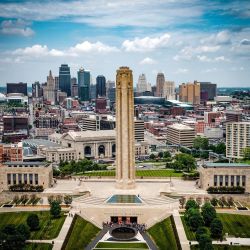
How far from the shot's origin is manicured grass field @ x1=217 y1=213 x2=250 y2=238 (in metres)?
49.4

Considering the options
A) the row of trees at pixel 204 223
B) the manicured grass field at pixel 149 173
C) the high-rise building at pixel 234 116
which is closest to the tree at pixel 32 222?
the row of trees at pixel 204 223

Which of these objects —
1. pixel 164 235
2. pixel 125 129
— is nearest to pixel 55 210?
pixel 164 235

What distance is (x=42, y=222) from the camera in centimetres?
5275

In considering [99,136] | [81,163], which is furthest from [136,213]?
[99,136]

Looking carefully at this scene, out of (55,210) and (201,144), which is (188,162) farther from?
(55,210)

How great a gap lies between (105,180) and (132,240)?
24.6 metres

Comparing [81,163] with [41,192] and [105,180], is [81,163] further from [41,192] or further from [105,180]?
[41,192]

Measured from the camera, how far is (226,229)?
50.5 m

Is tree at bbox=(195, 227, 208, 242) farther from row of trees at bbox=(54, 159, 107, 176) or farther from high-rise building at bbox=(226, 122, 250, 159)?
high-rise building at bbox=(226, 122, 250, 159)

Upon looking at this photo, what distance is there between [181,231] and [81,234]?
1076 cm

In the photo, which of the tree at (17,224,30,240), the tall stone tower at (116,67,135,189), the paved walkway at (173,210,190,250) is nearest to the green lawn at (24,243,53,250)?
the tree at (17,224,30,240)

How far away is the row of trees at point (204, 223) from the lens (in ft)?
144

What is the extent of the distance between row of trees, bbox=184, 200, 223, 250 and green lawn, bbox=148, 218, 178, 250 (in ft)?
7.42

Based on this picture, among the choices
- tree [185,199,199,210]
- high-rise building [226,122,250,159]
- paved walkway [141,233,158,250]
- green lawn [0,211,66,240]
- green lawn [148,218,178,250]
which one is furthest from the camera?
high-rise building [226,122,250,159]
